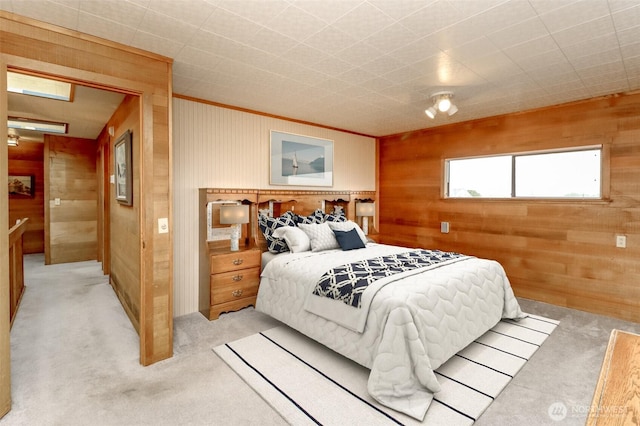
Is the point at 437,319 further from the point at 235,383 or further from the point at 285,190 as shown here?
the point at 285,190

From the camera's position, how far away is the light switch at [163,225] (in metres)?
2.58

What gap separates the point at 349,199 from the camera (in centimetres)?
534

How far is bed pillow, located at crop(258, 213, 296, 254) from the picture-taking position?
380cm

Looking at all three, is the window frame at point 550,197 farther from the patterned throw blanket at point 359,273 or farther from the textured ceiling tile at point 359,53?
the textured ceiling tile at point 359,53

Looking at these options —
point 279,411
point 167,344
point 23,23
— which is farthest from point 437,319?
point 23,23

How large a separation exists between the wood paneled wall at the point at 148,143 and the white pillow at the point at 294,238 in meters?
1.41

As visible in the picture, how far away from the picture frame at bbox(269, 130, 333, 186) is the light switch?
1.89m

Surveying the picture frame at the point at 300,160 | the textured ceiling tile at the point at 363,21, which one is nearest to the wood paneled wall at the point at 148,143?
the textured ceiling tile at the point at 363,21

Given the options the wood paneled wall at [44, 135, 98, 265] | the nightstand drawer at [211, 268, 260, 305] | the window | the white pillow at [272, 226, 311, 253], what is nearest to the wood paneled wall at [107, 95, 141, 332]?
the nightstand drawer at [211, 268, 260, 305]

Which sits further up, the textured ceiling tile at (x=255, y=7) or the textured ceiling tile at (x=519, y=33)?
the textured ceiling tile at (x=519, y=33)

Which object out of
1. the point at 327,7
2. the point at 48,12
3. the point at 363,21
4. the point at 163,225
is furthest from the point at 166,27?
the point at 163,225

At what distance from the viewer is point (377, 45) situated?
7.79 feet

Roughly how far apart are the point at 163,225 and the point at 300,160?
2.46 meters

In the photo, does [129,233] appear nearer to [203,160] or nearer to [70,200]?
[203,160]
